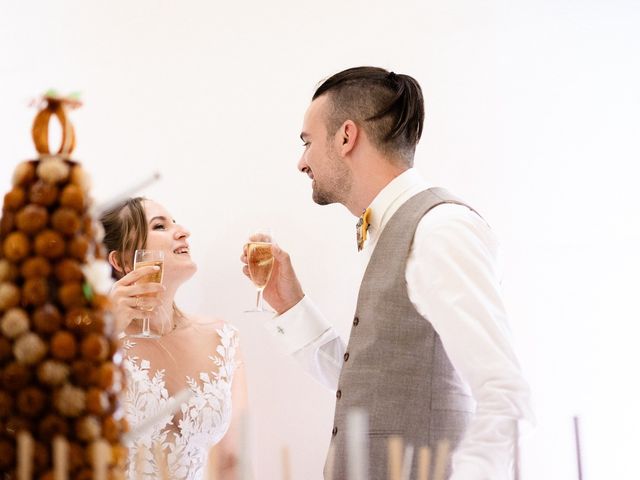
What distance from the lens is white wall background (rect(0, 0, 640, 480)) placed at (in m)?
3.10

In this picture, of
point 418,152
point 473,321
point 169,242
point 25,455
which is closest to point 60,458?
point 25,455

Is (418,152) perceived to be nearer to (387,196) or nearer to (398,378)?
(387,196)

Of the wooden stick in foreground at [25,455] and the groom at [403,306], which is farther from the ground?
the groom at [403,306]

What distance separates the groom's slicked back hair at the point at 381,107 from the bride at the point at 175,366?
83cm

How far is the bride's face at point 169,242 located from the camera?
2.83 m

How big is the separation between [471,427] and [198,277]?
1682 mm

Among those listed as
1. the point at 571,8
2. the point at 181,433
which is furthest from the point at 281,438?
the point at 571,8

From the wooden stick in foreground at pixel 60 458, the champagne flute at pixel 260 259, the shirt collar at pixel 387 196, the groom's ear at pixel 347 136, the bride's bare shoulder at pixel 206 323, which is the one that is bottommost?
the wooden stick in foreground at pixel 60 458

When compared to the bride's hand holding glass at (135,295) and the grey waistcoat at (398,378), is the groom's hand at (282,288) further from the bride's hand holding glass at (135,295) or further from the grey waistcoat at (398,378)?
the grey waistcoat at (398,378)

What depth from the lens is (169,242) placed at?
2889 mm

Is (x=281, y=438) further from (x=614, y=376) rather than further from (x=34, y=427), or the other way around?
(x=34, y=427)

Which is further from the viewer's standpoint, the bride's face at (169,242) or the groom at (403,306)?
the bride's face at (169,242)

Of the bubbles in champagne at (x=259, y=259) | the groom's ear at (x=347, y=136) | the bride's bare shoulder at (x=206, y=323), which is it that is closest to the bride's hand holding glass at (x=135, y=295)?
the bubbles in champagne at (x=259, y=259)

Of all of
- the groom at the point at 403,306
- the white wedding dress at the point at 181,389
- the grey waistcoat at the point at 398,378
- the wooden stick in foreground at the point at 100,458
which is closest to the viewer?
the wooden stick in foreground at the point at 100,458
